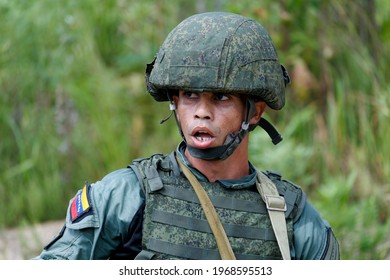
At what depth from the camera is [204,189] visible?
3.62 m

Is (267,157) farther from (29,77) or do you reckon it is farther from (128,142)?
(29,77)

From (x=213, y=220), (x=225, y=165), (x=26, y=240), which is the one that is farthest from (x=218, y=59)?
(x=26, y=240)

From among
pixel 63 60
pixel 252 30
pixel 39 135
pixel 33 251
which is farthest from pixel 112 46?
pixel 252 30

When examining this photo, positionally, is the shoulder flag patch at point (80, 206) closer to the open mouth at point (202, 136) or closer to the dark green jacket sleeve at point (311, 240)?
the open mouth at point (202, 136)

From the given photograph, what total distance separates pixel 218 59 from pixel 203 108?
0.67 ft

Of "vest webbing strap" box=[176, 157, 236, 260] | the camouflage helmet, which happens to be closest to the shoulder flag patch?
"vest webbing strap" box=[176, 157, 236, 260]

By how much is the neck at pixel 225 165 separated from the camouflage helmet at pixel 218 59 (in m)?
0.25

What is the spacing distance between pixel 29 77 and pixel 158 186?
14.6 feet

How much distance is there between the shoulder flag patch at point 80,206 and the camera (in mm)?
3449

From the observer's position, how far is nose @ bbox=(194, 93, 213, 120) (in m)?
3.47

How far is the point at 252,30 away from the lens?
11.9 feet

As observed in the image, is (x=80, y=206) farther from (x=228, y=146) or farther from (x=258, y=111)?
(x=258, y=111)

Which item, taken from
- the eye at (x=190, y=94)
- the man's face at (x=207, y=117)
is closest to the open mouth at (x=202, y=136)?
the man's face at (x=207, y=117)

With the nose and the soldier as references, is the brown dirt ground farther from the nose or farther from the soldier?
the nose
